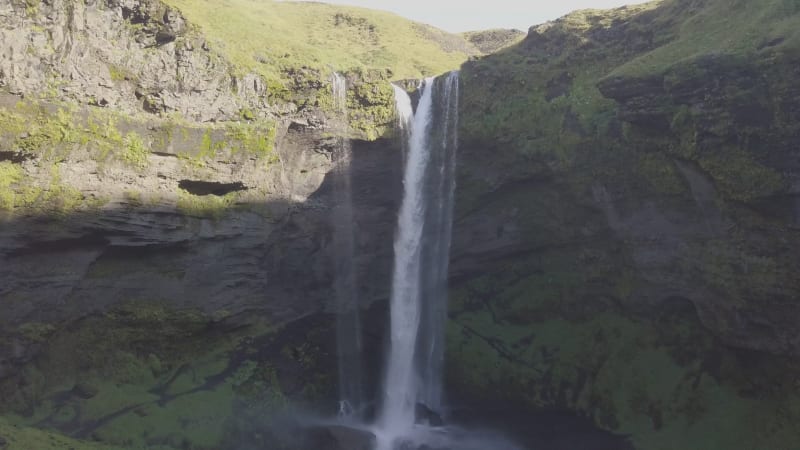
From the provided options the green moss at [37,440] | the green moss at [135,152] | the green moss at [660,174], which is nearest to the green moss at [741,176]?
the green moss at [660,174]

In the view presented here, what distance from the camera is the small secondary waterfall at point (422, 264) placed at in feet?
83.7

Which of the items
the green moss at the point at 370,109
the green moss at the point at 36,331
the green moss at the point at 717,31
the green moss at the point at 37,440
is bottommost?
the green moss at the point at 37,440

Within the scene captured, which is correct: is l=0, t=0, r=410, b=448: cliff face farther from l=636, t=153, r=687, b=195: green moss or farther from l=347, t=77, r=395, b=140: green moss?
l=636, t=153, r=687, b=195: green moss

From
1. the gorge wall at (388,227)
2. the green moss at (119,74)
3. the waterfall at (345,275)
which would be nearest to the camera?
the gorge wall at (388,227)

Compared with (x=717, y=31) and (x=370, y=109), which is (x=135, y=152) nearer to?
(x=370, y=109)

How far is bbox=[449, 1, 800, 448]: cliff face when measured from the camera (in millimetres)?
18531

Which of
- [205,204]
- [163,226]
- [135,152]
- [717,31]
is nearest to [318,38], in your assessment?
[205,204]

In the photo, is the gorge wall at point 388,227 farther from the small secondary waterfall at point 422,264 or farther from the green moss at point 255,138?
the small secondary waterfall at point 422,264

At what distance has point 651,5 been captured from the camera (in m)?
26.5

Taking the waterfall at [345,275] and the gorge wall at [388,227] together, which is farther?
the waterfall at [345,275]

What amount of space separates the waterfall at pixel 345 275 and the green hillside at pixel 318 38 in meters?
3.77

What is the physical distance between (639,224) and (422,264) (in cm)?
974

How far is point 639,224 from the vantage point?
21.9 meters

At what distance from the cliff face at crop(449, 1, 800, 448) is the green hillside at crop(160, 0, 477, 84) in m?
9.33
